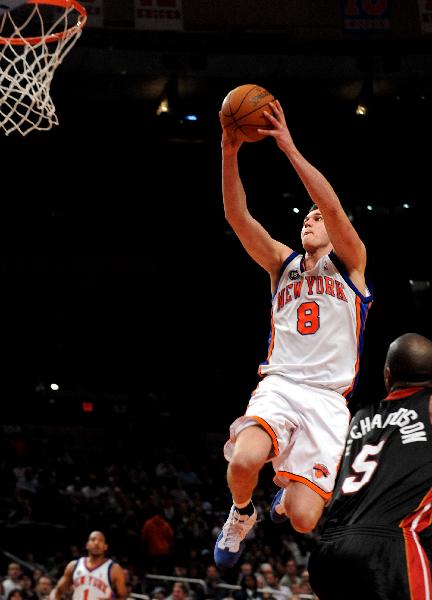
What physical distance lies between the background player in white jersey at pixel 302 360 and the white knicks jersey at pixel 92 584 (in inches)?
187

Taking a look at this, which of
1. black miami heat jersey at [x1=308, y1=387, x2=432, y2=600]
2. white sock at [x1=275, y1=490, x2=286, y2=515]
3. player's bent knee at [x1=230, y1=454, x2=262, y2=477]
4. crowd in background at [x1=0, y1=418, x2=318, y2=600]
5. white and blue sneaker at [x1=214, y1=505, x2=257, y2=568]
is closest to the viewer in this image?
black miami heat jersey at [x1=308, y1=387, x2=432, y2=600]

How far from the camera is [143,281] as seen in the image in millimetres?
23031

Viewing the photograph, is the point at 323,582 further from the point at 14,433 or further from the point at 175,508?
the point at 14,433

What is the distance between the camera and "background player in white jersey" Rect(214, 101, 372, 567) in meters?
5.36

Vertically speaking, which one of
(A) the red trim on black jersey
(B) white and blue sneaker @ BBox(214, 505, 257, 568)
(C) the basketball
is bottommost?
(B) white and blue sneaker @ BBox(214, 505, 257, 568)

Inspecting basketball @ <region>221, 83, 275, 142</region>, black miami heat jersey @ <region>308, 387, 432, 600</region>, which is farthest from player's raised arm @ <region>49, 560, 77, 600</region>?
black miami heat jersey @ <region>308, 387, 432, 600</region>

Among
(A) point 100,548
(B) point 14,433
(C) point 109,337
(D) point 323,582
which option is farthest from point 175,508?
(D) point 323,582

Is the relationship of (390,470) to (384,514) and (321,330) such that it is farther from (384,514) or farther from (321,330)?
(321,330)

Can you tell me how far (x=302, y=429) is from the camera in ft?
18.0

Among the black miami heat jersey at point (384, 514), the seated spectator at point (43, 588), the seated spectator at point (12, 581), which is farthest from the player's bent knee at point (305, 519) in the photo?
the seated spectator at point (12, 581)

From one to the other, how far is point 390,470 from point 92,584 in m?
7.09

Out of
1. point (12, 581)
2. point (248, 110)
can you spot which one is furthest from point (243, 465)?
point (12, 581)

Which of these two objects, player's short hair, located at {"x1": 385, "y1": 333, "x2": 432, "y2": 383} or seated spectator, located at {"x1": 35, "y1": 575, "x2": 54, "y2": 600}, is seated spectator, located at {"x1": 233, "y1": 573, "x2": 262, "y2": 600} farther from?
player's short hair, located at {"x1": 385, "y1": 333, "x2": 432, "y2": 383}

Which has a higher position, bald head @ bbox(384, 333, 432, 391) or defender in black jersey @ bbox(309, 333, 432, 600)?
bald head @ bbox(384, 333, 432, 391)
